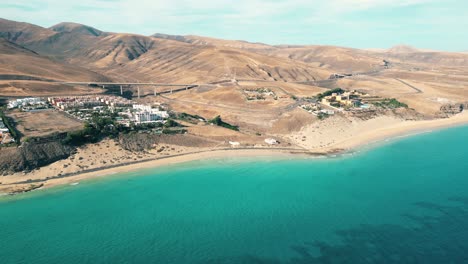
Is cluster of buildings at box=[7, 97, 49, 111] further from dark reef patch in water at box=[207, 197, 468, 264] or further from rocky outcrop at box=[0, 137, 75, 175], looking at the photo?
dark reef patch in water at box=[207, 197, 468, 264]

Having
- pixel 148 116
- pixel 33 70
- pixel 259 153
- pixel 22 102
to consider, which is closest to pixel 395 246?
pixel 259 153

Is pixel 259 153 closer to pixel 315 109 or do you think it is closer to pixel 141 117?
pixel 141 117

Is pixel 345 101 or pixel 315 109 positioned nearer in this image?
pixel 315 109

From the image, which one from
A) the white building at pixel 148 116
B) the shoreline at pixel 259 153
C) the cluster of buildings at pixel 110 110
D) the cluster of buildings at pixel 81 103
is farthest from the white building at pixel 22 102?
the shoreline at pixel 259 153

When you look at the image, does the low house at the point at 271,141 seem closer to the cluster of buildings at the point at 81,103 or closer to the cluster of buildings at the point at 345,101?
the cluster of buildings at the point at 345,101

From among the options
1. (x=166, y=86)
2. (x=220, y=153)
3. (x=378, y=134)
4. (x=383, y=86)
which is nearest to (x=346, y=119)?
(x=378, y=134)

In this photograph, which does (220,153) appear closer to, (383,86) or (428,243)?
(428,243)
